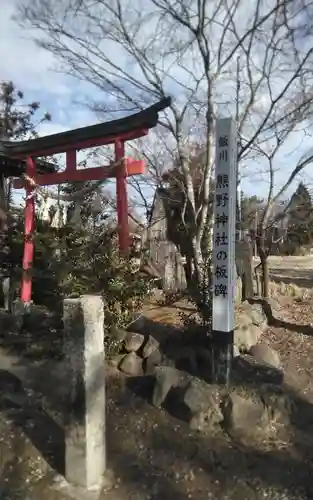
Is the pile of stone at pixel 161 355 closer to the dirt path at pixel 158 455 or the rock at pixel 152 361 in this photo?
the rock at pixel 152 361

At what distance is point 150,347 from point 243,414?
1510 millimetres

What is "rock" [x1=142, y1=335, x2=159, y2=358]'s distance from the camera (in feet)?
17.5

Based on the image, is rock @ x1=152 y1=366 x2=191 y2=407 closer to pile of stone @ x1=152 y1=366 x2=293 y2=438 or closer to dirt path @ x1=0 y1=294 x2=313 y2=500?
pile of stone @ x1=152 y1=366 x2=293 y2=438

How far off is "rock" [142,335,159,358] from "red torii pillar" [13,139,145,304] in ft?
4.15

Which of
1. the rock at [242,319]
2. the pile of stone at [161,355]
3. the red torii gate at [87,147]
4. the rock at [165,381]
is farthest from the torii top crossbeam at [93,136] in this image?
the rock at [165,381]

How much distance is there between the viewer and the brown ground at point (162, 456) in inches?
131

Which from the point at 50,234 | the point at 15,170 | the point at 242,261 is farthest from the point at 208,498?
the point at 15,170

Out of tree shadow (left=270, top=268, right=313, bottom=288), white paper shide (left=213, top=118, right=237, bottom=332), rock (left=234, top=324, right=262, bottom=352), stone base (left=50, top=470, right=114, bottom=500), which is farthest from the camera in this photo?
tree shadow (left=270, top=268, right=313, bottom=288)

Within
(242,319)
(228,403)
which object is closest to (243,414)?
(228,403)

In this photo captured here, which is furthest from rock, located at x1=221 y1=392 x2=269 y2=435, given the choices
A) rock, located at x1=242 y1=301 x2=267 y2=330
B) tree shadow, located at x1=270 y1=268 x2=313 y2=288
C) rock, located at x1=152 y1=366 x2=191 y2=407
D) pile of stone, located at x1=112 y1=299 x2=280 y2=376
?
tree shadow, located at x1=270 y1=268 x2=313 y2=288

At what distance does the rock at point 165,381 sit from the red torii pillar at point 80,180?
191cm

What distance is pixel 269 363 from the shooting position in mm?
5645

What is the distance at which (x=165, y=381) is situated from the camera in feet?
14.8

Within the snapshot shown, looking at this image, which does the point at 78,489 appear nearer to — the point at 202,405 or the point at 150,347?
the point at 202,405
